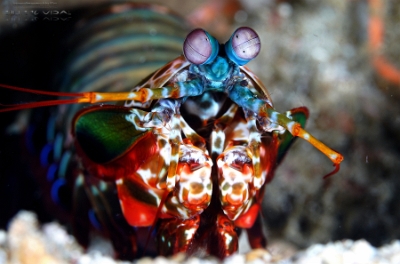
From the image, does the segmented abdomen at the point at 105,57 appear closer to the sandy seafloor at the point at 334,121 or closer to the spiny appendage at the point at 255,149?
the sandy seafloor at the point at 334,121

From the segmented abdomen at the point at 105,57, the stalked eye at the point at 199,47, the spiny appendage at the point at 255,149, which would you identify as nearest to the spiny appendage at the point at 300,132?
the spiny appendage at the point at 255,149

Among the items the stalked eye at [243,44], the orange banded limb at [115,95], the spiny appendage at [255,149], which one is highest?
the stalked eye at [243,44]

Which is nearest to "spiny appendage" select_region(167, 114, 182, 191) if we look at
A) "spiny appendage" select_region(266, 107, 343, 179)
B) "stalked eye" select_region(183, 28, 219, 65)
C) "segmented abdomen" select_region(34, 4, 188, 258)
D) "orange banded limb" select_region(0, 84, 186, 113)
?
"orange banded limb" select_region(0, 84, 186, 113)

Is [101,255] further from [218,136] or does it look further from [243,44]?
[243,44]

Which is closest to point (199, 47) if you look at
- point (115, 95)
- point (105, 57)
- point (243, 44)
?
point (243, 44)

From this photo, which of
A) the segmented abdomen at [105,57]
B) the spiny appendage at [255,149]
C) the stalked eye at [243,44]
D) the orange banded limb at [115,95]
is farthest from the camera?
the segmented abdomen at [105,57]

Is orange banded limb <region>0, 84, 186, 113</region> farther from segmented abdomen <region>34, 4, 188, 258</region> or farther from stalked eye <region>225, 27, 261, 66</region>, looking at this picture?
segmented abdomen <region>34, 4, 188, 258</region>
